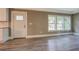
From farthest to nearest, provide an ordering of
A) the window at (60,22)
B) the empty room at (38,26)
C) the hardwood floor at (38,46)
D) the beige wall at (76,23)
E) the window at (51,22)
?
1. the beige wall at (76,23)
2. the window at (60,22)
3. the window at (51,22)
4. the empty room at (38,26)
5. the hardwood floor at (38,46)

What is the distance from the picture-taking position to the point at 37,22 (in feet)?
31.2

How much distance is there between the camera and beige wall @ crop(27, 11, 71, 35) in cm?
902

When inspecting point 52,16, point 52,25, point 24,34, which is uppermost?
point 52,16

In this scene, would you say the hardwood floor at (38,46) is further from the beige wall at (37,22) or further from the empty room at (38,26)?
the beige wall at (37,22)

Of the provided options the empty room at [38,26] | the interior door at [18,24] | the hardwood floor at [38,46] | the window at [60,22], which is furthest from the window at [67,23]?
the hardwood floor at [38,46]

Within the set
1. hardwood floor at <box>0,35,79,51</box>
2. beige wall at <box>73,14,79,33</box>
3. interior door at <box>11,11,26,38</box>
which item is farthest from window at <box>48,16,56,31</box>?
hardwood floor at <box>0,35,79,51</box>

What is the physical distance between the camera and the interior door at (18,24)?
8.29 m

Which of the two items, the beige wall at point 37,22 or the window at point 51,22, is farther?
the window at point 51,22

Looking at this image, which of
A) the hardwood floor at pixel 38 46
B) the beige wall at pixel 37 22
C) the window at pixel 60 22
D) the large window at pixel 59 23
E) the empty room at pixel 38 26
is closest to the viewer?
the hardwood floor at pixel 38 46

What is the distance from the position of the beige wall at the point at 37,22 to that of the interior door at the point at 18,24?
43 cm

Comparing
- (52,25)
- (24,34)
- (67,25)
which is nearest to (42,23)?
(52,25)
